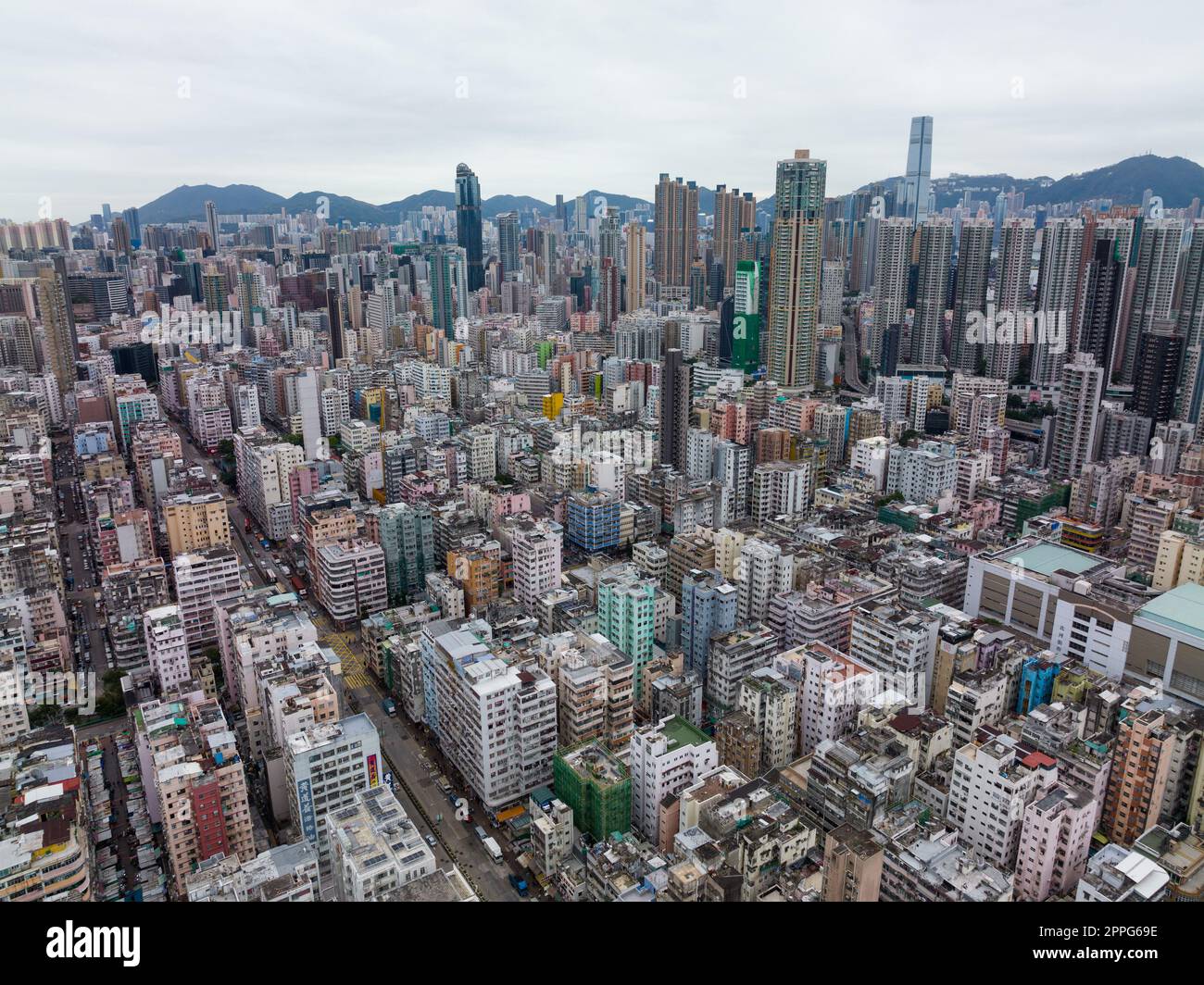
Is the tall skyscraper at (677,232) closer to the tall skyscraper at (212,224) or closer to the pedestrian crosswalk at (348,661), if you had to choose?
the tall skyscraper at (212,224)

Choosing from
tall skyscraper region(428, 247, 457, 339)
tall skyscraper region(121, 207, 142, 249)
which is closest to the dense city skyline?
tall skyscraper region(428, 247, 457, 339)

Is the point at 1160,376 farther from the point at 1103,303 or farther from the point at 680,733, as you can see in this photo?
the point at 680,733

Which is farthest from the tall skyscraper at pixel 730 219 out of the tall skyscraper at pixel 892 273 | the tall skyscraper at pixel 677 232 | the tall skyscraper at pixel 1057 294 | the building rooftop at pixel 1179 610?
the building rooftop at pixel 1179 610

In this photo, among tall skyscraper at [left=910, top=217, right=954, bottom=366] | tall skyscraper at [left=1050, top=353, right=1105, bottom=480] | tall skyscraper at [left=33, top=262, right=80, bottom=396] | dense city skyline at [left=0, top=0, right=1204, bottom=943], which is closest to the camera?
dense city skyline at [left=0, top=0, right=1204, bottom=943]

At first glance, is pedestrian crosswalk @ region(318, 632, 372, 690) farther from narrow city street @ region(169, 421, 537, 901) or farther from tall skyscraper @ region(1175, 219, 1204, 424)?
tall skyscraper @ region(1175, 219, 1204, 424)
